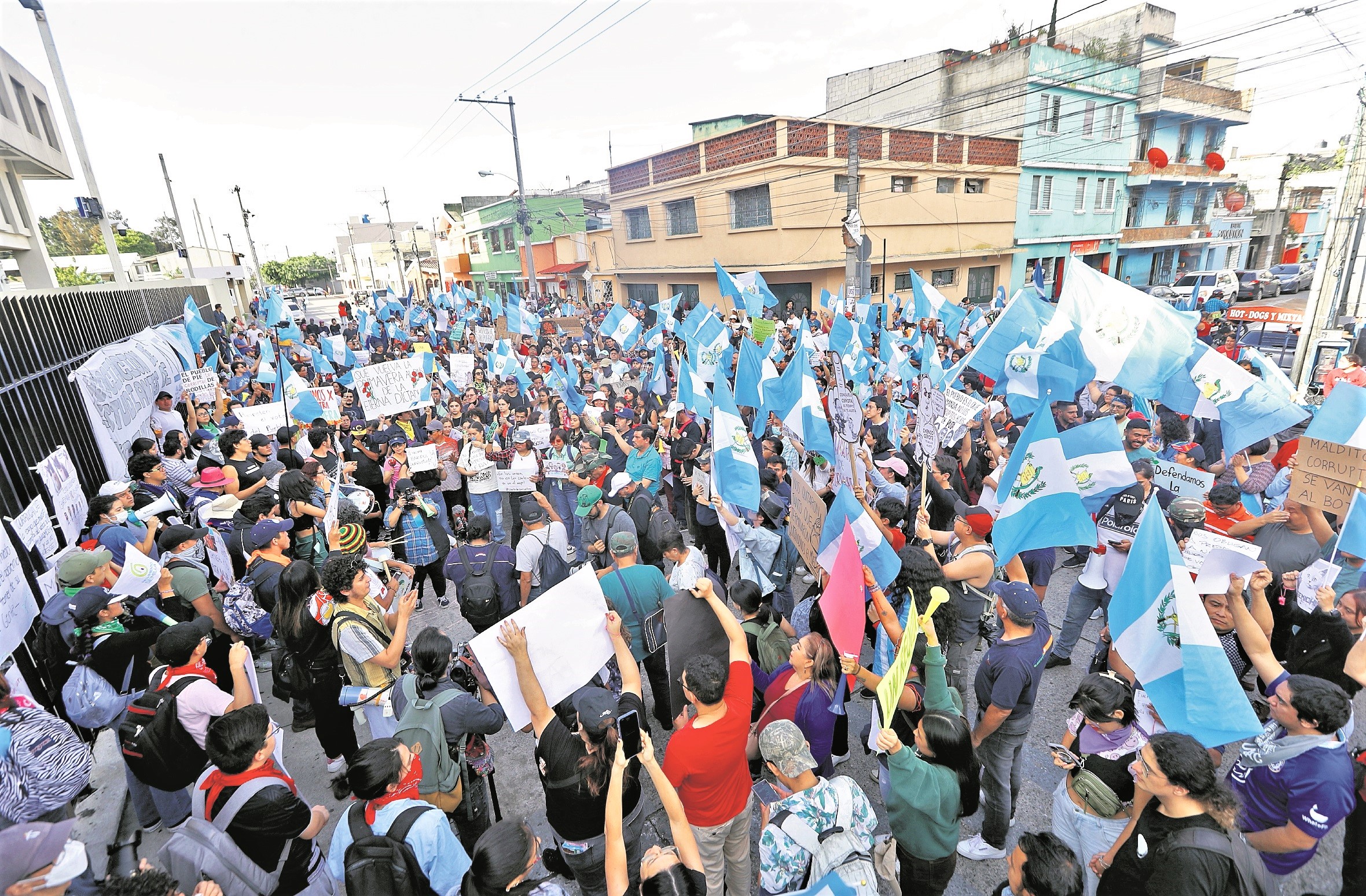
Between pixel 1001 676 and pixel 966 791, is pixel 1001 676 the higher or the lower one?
the higher one

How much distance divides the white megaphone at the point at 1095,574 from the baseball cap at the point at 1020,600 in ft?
6.86

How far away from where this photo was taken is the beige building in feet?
76.7

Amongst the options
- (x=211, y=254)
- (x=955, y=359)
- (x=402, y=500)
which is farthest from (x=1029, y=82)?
(x=211, y=254)

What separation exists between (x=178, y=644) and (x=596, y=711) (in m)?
2.40

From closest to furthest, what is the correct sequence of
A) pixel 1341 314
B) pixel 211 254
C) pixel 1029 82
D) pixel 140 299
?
pixel 1341 314
pixel 140 299
pixel 1029 82
pixel 211 254

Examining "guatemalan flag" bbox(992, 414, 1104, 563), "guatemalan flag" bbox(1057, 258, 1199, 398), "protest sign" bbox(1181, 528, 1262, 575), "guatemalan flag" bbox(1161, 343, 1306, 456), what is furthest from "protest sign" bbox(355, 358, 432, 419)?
"guatemalan flag" bbox(1161, 343, 1306, 456)

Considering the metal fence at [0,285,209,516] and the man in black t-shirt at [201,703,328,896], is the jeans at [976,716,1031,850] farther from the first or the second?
the metal fence at [0,285,209,516]

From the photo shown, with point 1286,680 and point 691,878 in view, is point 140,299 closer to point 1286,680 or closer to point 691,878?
point 691,878

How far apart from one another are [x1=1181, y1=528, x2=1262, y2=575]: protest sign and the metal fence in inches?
355

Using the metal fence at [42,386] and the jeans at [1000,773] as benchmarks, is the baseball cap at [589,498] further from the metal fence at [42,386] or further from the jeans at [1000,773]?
the metal fence at [42,386]

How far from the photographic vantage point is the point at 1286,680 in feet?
9.22

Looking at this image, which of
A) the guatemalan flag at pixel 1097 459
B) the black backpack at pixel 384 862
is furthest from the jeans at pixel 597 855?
the guatemalan flag at pixel 1097 459

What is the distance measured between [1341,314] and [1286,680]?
13345 millimetres

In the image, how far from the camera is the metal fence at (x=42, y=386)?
6090 mm
